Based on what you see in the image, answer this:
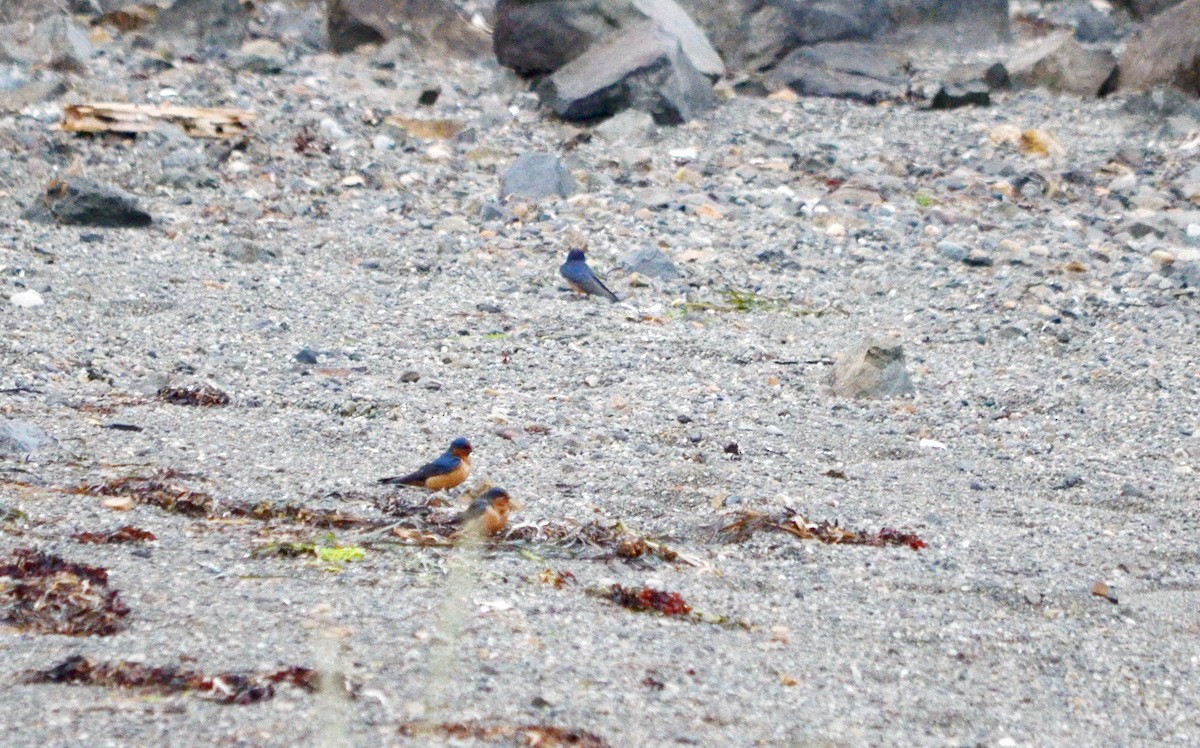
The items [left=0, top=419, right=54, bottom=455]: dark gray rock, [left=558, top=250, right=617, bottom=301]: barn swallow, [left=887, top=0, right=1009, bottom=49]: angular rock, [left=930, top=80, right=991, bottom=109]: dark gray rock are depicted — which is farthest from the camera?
[left=887, top=0, right=1009, bottom=49]: angular rock

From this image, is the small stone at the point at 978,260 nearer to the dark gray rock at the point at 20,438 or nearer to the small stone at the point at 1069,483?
the small stone at the point at 1069,483

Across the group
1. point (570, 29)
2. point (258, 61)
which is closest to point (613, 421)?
point (570, 29)

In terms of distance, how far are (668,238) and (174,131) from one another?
3351 millimetres

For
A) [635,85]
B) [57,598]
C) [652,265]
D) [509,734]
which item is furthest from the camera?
[635,85]

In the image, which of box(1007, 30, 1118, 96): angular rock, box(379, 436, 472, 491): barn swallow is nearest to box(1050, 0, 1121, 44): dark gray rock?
box(1007, 30, 1118, 96): angular rock

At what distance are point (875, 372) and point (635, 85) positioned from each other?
539 cm

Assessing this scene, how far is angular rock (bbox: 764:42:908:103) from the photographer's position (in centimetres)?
1254

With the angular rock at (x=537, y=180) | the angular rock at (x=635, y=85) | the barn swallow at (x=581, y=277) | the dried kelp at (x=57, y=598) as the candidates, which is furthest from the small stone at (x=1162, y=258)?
the dried kelp at (x=57, y=598)

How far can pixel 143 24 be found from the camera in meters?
12.8

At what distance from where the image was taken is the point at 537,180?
9078 millimetres

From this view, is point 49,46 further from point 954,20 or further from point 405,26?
point 954,20

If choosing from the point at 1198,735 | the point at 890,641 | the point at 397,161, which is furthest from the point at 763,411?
the point at 397,161

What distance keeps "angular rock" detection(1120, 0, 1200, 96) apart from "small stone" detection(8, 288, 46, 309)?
29.4ft

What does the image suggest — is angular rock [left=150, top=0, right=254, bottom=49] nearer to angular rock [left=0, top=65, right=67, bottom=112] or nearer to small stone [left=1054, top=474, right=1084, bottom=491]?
angular rock [left=0, top=65, right=67, bottom=112]
